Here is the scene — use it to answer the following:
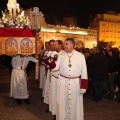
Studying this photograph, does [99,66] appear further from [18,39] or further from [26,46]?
[18,39]

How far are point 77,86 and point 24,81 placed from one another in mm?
3760

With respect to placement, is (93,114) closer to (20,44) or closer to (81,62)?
(81,62)

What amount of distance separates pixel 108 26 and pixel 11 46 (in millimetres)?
45569

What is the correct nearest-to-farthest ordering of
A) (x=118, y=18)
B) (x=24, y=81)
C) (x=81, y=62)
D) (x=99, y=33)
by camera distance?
(x=81, y=62) → (x=24, y=81) → (x=99, y=33) → (x=118, y=18)

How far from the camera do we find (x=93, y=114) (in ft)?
24.7

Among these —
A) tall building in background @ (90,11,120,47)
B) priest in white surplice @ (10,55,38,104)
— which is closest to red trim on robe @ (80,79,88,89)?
priest in white surplice @ (10,55,38,104)

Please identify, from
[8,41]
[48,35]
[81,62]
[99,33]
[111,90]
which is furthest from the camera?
[99,33]

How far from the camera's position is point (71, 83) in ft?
18.6

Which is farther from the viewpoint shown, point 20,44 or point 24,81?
point 24,81

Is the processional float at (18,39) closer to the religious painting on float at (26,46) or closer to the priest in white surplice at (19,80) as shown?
the religious painting on float at (26,46)

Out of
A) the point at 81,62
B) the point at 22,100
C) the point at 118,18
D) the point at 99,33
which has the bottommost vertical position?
the point at 22,100

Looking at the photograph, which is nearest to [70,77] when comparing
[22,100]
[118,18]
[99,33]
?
[22,100]

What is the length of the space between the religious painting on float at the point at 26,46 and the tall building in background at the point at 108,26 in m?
42.5

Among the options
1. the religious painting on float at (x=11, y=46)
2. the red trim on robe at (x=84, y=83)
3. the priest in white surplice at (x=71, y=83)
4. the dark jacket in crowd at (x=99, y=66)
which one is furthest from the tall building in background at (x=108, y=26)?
the red trim on robe at (x=84, y=83)
